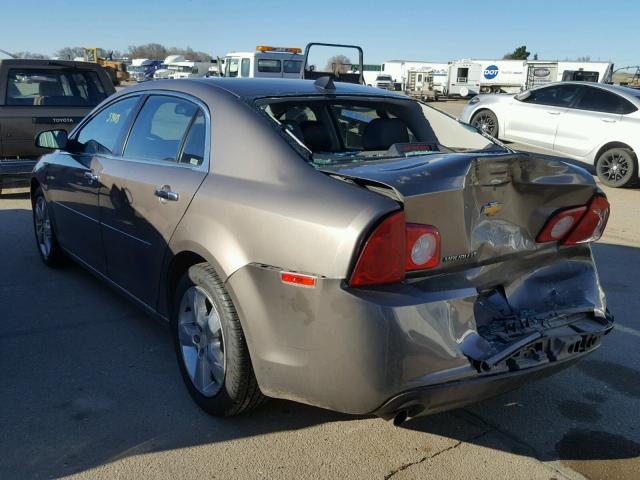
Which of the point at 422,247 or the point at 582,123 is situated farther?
the point at 582,123

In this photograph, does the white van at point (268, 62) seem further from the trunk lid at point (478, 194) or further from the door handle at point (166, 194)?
the trunk lid at point (478, 194)

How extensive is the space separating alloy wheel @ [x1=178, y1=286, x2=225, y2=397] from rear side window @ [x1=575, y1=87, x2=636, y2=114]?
32.3 feet

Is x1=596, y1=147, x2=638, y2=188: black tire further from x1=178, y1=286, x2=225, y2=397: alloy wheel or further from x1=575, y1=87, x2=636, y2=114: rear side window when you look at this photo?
x1=178, y1=286, x2=225, y2=397: alloy wheel

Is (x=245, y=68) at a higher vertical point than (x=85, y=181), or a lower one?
higher

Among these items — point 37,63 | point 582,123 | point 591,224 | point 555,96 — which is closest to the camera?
point 591,224

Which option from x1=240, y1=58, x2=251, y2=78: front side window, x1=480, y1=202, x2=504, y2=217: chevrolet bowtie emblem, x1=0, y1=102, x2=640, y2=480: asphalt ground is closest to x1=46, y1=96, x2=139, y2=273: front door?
x1=0, y1=102, x2=640, y2=480: asphalt ground

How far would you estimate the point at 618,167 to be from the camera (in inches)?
424

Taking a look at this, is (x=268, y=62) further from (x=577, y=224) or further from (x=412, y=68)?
(x=412, y=68)

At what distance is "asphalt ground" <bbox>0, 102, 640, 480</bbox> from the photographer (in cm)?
279

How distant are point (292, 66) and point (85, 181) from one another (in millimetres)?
21167

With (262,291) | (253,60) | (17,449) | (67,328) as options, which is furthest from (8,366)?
(253,60)

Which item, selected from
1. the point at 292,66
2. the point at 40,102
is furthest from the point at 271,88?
the point at 292,66

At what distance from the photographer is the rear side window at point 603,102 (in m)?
10.8

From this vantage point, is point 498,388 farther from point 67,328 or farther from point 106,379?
point 67,328
